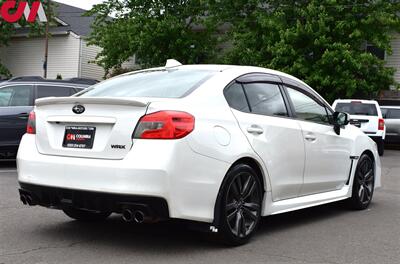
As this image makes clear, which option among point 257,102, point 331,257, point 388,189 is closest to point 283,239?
point 331,257

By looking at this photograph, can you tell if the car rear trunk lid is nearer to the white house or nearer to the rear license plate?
the rear license plate

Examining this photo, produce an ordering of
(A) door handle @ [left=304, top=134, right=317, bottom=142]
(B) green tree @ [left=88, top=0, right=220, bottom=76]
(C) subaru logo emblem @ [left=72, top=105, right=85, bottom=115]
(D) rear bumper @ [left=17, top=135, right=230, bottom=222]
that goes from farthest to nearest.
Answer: (B) green tree @ [left=88, top=0, right=220, bottom=76], (A) door handle @ [left=304, top=134, right=317, bottom=142], (C) subaru logo emblem @ [left=72, top=105, right=85, bottom=115], (D) rear bumper @ [left=17, top=135, right=230, bottom=222]

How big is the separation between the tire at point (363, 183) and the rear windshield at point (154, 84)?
282 cm

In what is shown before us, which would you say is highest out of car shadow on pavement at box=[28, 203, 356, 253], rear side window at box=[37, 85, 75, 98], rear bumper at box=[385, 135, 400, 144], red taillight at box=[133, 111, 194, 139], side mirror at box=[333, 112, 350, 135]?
red taillight at box=[133, 111, 194, 139]

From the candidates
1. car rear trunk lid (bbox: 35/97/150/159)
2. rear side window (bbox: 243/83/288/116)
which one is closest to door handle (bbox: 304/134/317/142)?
rear side window (bbox: 243/83/288/116)

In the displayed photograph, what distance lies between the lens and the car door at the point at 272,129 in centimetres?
536

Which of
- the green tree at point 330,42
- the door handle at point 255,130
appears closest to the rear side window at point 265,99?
the door handle at point 255,130

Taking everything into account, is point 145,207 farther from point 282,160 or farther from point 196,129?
point 282,160

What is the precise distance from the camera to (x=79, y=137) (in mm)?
4898

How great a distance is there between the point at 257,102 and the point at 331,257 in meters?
1.62

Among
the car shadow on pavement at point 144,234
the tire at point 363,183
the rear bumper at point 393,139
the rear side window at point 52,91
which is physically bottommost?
the rear bumper at point 393,139

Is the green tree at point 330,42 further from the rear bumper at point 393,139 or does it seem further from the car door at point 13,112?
the car door at point 13,112

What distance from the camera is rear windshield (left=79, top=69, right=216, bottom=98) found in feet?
17.0

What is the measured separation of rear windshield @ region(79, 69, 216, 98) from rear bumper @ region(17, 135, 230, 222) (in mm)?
666
